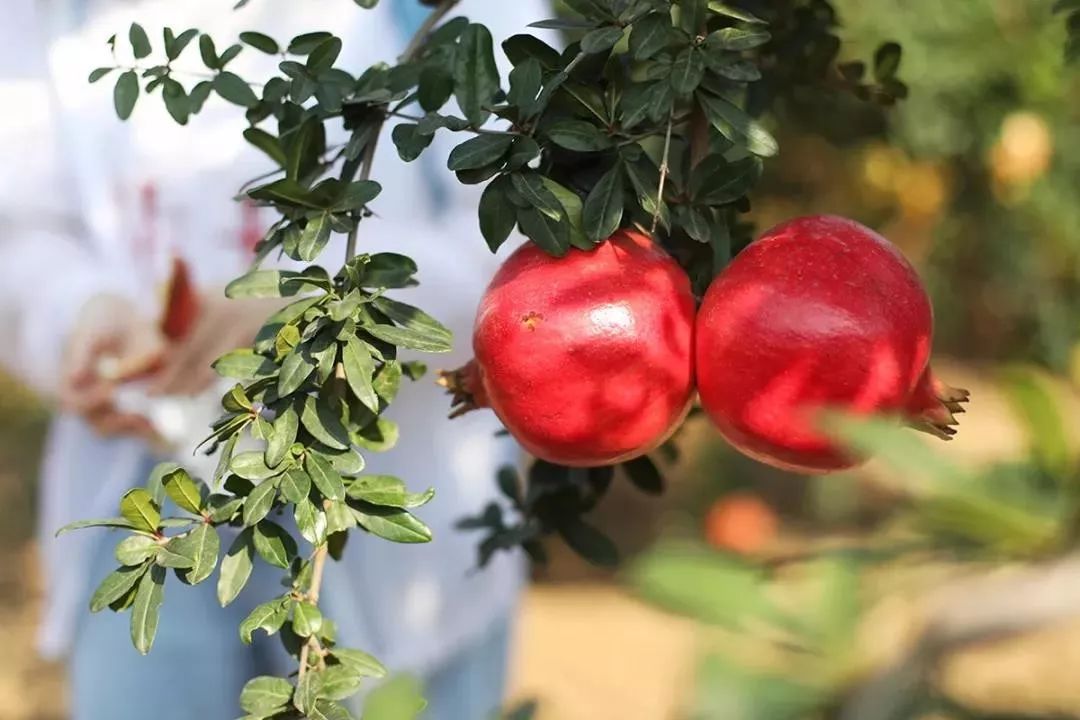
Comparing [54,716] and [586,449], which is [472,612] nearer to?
[586,449]

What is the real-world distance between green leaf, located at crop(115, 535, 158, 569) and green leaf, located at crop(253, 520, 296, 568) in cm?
4

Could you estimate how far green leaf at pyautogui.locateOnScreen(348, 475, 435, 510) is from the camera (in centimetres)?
46

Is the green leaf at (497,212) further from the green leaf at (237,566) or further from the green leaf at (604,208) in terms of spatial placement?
the green leaf at (237,566)

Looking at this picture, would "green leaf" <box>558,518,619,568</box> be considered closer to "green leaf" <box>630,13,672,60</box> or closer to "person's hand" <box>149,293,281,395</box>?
"green leaf" <box>630,13,672,60</box>

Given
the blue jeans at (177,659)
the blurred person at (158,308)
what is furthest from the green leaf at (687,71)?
the blue jeans at (177,659)

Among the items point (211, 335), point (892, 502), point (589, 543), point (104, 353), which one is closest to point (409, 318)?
point (589, 543)

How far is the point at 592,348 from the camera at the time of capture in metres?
0.47

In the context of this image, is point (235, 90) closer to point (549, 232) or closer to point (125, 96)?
point (125, 96)

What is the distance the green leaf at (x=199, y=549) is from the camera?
43 cm

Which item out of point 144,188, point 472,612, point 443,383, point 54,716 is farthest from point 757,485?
point 443,383

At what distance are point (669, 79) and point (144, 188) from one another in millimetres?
800

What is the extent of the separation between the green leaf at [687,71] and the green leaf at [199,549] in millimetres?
A: 237

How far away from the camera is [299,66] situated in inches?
21.0

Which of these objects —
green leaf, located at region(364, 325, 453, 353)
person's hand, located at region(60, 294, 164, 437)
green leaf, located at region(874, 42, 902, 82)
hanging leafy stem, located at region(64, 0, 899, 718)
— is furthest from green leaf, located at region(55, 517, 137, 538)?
person's hand, located at region(60, 294, 164, 437)
